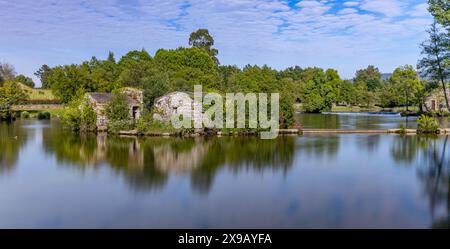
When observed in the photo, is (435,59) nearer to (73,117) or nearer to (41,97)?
(73,117)

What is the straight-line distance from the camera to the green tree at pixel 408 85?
4166 cm

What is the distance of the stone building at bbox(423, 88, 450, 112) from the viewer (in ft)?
127

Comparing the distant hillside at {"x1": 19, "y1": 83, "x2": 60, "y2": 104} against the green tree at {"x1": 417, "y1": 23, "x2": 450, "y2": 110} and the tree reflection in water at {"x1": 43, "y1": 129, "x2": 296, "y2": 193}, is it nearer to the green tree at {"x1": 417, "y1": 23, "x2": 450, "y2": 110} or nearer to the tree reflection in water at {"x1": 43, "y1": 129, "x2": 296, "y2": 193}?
the tree reflection in water at {"x1": 43, "y1": 129, "x2": 296, "y2": 193}

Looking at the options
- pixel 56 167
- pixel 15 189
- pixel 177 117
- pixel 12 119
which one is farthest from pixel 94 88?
pixel 15 189

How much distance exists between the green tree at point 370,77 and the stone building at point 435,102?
2330 centimetres

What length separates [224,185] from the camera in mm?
9930

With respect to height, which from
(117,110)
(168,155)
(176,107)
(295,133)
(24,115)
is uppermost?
(176,107)

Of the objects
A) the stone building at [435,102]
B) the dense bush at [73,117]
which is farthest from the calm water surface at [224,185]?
the stone building at [435,102]

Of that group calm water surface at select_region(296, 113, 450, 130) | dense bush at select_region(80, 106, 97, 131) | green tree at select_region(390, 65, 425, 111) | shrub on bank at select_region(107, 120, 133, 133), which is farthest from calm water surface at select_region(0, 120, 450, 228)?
green tree at select_region(390, 65, 425, 111)

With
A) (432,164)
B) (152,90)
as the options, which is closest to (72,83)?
(152,90)

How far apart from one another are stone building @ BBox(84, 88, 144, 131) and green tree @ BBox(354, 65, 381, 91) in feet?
160

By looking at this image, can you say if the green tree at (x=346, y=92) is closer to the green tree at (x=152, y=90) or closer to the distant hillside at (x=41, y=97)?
the green tree at (x=152, y=90)

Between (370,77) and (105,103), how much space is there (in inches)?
2290
